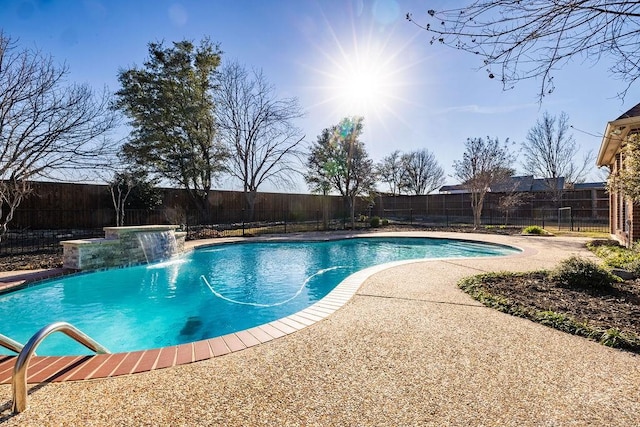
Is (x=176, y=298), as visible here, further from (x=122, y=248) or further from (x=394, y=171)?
(x=394, y=171)

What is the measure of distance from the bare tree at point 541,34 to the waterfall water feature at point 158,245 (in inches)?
334

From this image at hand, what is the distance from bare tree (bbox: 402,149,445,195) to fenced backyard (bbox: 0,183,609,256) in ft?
40.6

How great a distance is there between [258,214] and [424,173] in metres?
24.2

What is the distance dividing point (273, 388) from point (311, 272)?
551 cm

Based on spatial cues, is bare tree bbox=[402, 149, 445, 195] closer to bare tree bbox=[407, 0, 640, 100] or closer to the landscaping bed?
the landscaping bed

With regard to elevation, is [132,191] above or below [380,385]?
above

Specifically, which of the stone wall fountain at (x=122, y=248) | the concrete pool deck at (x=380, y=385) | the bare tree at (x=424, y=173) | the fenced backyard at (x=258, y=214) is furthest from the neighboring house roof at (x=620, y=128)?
the bare tree at (x=424, y=173)

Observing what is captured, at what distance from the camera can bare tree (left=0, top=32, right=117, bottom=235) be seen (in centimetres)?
713

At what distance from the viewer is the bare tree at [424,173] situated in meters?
35.7

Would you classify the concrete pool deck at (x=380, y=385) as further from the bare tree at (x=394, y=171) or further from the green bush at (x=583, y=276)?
the bare tree at (x=394, y=171)

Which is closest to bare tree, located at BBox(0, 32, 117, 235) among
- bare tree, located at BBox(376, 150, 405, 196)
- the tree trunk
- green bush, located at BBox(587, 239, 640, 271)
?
the tree trunk

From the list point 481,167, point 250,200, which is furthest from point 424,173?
point 250,200

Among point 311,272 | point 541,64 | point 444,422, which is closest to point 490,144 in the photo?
point 311,272

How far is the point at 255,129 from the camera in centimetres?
1809
